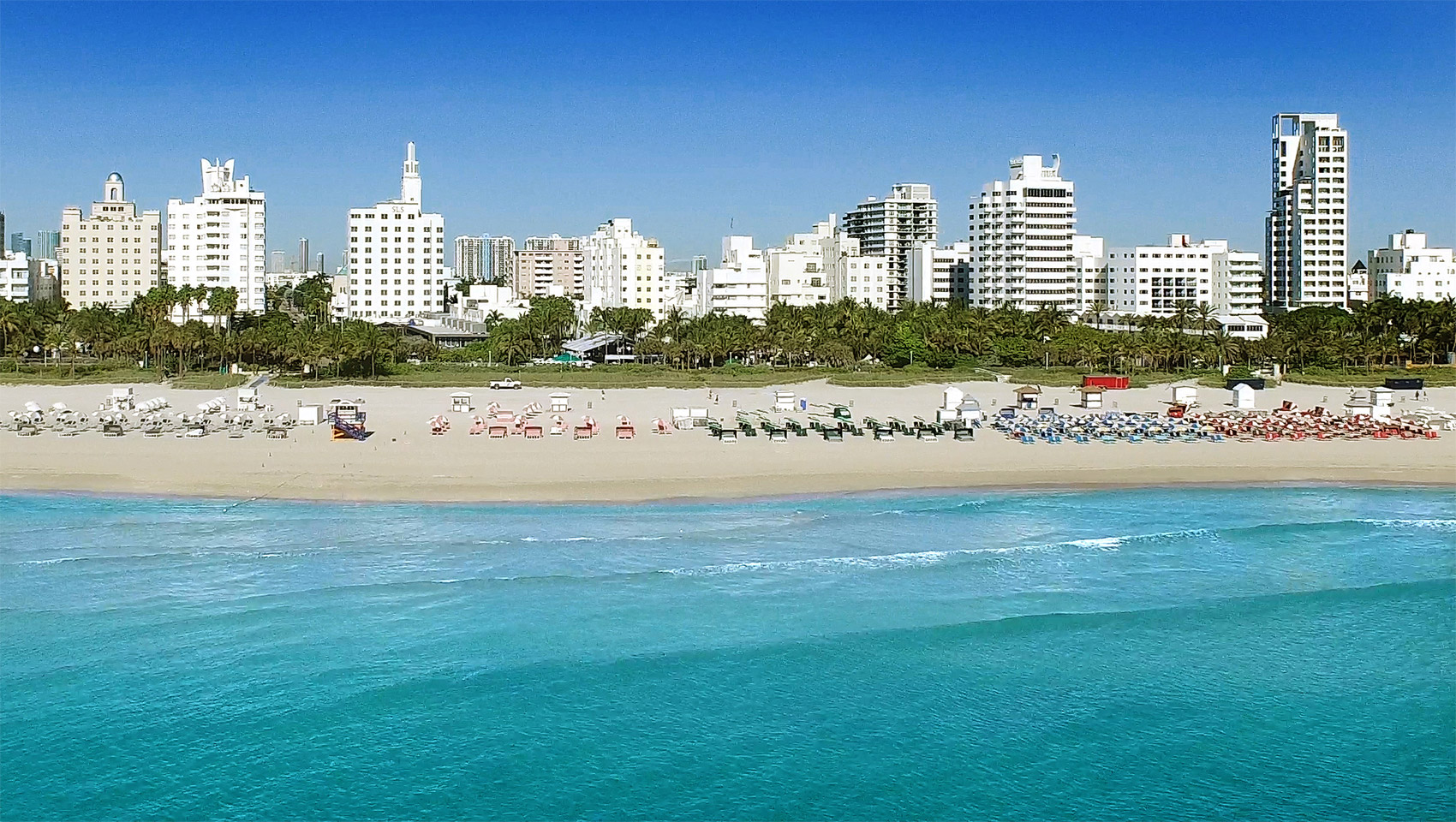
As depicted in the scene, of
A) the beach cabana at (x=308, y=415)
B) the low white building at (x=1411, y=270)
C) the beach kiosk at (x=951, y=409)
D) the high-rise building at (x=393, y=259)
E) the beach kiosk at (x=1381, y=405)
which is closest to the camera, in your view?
the beach cabana at (x=308, y=415)

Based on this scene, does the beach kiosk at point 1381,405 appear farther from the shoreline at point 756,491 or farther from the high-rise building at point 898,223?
the high-rise building at point 898,223

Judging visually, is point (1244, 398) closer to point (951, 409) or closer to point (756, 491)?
point (951, 409)

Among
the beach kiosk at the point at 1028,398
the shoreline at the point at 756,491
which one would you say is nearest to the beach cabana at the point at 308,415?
the shoreline at the point at 756,491

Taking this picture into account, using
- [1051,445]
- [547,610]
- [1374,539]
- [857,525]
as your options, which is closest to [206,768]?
[547,610]

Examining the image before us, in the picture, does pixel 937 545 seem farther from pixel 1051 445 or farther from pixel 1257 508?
pixel 1051 445

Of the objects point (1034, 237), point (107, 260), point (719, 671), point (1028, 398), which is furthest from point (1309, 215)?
point (719, 671)
